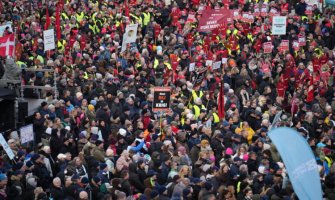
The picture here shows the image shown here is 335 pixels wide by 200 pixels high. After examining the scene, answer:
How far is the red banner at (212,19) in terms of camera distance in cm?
2827

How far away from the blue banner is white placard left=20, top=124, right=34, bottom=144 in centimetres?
687

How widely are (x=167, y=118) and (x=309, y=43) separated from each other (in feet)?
32.5

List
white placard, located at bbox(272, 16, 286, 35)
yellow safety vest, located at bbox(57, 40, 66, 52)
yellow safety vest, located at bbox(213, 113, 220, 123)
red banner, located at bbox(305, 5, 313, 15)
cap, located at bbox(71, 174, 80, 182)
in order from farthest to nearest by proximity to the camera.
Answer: red banner, located at bbox(305, 5, 313, 15) → white placard, located at bbox(272, 16, 286, 35) → yellow safety vest, located at bbox(57, 40, 66, 52) → yellow safety vest, located at bbox(213, 113, 220, 123) → cap, located at bbox(71, 174, 80, 182)

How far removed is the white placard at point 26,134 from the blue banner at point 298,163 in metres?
6.87

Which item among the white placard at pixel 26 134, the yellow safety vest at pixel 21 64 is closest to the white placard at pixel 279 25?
the yellow safety vest at pixel 21 64

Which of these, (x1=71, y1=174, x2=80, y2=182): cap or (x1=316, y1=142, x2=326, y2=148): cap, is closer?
(x1=71, y1=174, x2=80, y2=182): cap

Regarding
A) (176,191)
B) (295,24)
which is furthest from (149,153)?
(295,24)

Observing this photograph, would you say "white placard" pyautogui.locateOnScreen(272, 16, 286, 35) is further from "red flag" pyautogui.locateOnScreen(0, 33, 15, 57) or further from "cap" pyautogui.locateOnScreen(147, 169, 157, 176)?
"cap" pyautogui.locateOnScreen(147, 169, 157, 176)

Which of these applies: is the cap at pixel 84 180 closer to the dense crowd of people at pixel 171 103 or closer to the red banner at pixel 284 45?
the dense crowd of people at pixel 171 103

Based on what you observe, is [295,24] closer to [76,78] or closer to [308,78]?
[308,78]

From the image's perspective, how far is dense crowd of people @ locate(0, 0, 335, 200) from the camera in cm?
1698

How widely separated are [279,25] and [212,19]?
257cm

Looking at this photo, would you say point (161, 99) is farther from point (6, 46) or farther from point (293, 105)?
point (6, 46)

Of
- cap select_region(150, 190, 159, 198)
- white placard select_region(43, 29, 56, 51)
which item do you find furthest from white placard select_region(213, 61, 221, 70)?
cap select_region(150, 190, 159, 198)
